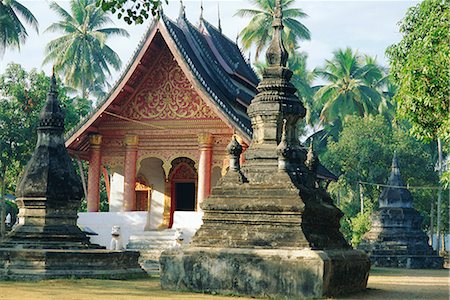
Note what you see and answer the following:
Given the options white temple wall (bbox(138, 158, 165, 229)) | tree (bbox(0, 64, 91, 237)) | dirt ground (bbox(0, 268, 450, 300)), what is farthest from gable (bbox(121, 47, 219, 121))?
dirt ground (bbox(0, 268, 450, 300))

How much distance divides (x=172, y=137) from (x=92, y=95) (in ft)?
126

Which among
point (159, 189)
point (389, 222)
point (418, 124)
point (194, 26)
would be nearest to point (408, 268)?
point (389, 222)

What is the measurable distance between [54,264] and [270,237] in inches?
183

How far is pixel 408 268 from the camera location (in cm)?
2702

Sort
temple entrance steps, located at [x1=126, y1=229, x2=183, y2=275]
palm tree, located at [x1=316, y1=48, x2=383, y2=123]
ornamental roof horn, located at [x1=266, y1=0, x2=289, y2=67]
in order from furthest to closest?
palm tree, located at [x1=316, y1=48, x2=383, y2=123] → temple entrance steps, located at [x1=126, y1=229, x2=183, y2=275] → ornamental roof horn, located at [x1=266, y1=0, x2=289, y2=67]

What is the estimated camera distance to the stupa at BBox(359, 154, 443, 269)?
2748 cm

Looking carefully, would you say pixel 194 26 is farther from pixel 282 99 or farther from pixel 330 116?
pixel 330 116

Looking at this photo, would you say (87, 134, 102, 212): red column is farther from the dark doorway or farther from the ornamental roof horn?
the ornamental roof horn

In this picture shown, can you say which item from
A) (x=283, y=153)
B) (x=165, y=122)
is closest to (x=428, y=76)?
(x=283, y=153)

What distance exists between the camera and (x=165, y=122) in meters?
22.5

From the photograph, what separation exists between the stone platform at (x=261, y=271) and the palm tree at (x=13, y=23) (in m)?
25.1

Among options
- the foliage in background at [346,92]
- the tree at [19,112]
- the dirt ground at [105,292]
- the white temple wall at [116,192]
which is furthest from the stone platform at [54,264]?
the foliage in background at [346,92]

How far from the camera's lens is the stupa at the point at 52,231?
12957 mm

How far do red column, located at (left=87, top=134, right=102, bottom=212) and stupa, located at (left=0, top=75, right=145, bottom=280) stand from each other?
8.27 metres
